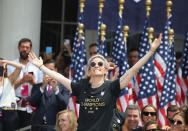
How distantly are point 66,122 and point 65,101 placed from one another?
1.37 meters

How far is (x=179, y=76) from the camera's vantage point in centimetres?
1241

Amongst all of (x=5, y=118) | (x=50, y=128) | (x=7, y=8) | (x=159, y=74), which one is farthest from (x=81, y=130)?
(x=7, y=8)

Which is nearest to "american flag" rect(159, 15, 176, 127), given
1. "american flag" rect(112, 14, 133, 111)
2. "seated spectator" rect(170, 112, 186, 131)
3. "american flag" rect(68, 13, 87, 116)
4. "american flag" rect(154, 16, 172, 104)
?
"american flag" rect(154, 16, 172, 104)

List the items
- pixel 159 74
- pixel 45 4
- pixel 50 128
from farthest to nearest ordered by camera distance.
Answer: pixel 45 4 → pixel 159 74 → pixel 50 128

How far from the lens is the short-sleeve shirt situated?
23.5 ft

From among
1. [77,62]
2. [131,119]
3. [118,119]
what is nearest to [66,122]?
[118,119]

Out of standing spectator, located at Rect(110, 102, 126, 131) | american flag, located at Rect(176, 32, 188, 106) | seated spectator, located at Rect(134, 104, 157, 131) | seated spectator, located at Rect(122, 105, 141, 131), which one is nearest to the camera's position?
standing spectator, located at Rect(110, 102, 126, 131)

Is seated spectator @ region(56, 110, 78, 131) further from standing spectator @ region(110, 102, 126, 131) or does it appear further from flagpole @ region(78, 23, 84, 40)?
flagpole @ region(78, 23, 84, 40)

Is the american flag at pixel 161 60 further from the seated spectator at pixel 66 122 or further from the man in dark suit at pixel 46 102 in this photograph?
the seated spectator at pixel 66 122

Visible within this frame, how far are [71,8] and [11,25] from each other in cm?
481

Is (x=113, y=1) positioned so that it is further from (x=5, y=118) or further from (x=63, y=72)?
(x=5, y=118)

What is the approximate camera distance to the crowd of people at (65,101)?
7.21 metres

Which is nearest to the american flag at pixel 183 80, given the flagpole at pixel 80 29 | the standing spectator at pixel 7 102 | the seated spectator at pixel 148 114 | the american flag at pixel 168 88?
the american flag at pixel 168 88

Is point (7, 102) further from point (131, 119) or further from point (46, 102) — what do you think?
point (131, 119)
